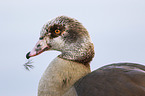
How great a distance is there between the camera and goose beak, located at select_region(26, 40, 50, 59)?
2162mm

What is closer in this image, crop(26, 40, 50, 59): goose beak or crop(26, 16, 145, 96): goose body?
crop(26, 16, 145, 96): goose body

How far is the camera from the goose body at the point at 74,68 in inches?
71.9

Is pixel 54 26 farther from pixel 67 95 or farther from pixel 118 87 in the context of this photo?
pixel 118 87

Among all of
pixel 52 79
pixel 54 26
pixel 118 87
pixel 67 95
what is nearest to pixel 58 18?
pixel 54 26

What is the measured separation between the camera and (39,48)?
2162mm

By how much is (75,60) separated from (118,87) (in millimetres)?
464

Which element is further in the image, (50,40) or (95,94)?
(50,40)

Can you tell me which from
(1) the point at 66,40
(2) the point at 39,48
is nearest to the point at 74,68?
(1) the point at 66,40

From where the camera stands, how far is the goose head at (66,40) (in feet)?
6.87

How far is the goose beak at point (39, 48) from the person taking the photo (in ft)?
7.09

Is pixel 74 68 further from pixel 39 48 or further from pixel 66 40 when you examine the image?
pixel 39 48

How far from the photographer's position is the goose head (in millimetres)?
2094

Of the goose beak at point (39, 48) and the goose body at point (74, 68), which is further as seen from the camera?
the goose beak at point (39, 48)

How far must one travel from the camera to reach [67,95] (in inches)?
76.1
